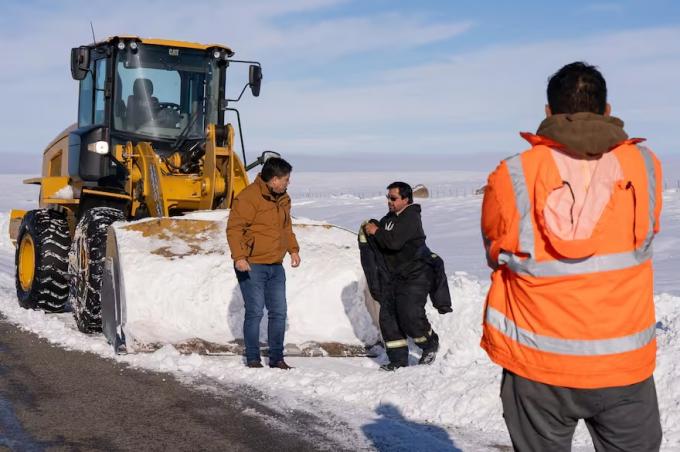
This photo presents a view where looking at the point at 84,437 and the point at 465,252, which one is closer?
the point at 84,437

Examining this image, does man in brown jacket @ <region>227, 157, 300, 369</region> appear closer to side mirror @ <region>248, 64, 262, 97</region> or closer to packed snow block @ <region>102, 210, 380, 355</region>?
packed snow block @ <region>102, 210, 380, 355</region>

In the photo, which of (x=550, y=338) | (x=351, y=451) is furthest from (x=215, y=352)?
(x=550, y=338)

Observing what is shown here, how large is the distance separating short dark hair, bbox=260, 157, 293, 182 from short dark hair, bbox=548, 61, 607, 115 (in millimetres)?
4370

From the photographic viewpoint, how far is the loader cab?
31.2ft

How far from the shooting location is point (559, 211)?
2537mm

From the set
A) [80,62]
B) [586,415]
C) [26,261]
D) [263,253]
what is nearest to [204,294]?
[263,253]

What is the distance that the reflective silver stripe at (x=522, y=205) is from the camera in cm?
258

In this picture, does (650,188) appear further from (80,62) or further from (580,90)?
(80,62)

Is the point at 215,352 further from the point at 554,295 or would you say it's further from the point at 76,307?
the point at 554,295

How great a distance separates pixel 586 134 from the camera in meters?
2.53

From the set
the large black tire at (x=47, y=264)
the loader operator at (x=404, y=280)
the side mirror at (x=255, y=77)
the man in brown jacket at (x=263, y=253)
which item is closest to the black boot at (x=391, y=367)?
the loader operator at (x=404, y=280)

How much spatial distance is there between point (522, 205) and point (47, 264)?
26.5ft

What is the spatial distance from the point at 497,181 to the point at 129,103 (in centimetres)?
751

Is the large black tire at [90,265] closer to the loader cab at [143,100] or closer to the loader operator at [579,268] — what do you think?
the loader cab at [143,100]
